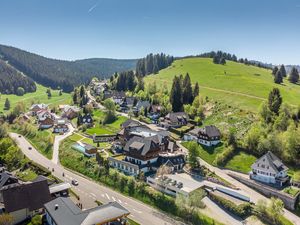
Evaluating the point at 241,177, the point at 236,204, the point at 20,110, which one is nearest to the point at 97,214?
the point at 236,204

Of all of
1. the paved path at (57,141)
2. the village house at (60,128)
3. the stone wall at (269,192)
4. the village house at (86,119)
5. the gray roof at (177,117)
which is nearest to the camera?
the stone wall at (269,192)

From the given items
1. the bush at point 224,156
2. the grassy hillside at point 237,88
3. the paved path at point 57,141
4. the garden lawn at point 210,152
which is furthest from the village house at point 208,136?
the paved path at point 57,141

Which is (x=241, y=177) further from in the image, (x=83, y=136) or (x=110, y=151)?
(x=83, y=136)

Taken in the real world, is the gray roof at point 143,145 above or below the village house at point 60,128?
above

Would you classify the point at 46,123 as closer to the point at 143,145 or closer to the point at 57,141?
the point at 57,141

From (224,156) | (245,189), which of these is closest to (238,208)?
(245,189)

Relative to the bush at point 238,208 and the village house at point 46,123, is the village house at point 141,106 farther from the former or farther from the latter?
the bush at point 238,208
